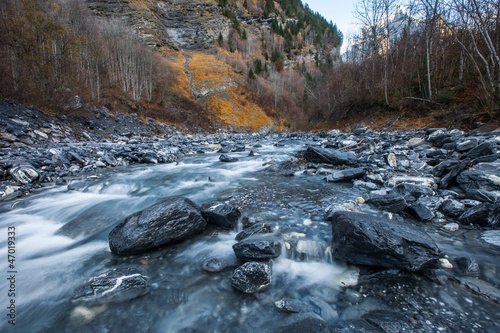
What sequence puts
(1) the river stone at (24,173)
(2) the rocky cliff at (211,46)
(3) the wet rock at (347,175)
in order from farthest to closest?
(2) the rocky cliff at (211,46) < (1) the river stone at (24,173) < (3) the wet rock at (347,175)

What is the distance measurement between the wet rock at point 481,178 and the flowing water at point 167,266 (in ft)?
5.39

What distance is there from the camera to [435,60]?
12938 millimetres

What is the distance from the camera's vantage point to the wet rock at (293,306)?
5.82 feet

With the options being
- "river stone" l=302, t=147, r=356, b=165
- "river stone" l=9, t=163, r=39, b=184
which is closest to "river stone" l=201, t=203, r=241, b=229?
"river stone" l=302, t=147, r=356, b=165

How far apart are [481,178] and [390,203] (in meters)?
1.51

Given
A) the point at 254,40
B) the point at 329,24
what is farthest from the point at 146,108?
the point at 329,24

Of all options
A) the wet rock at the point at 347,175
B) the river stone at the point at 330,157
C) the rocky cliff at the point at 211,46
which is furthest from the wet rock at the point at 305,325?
the rocky cliff at the point at 211,46

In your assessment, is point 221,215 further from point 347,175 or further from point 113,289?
point 347,175

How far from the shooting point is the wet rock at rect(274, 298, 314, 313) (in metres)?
1.77

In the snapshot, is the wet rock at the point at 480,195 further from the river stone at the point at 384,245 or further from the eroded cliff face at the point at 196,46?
the eroded cliff face at the point at 196,46

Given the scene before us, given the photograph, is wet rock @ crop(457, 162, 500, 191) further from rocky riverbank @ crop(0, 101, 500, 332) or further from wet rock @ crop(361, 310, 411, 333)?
wet rock @ crop(361, 310, 411, 333)

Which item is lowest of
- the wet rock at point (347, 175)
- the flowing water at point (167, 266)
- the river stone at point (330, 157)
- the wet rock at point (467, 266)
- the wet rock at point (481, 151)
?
the flowing water at point (167, 266)

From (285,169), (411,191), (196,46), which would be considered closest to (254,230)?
(411,191)

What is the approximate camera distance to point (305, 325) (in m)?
1.51
